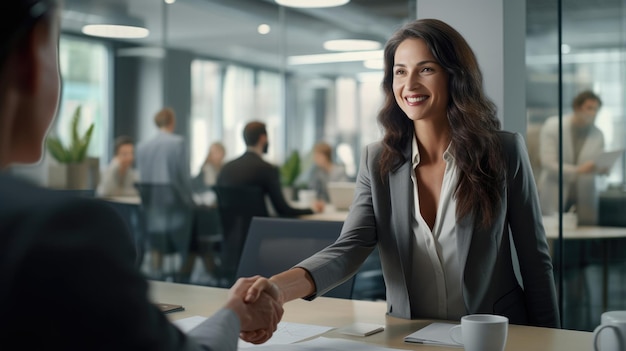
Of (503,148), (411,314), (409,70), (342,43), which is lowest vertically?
(411,314)

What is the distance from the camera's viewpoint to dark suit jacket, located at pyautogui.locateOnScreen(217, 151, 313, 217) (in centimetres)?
544

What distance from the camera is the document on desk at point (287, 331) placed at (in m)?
1.56

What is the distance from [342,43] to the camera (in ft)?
21.2

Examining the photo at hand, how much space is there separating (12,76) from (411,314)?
147 cm

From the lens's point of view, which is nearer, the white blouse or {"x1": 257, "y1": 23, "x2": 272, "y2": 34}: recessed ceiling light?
the white blouse

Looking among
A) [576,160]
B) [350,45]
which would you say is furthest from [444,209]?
[350,45]

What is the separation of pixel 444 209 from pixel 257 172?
12.2 feet

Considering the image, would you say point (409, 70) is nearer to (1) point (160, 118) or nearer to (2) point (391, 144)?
(2) point (391, 144)

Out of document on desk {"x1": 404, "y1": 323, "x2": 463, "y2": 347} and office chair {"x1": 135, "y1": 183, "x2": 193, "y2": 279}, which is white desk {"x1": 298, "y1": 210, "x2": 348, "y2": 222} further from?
document on desk {"x1": 404, "y1": 323, "x2": 463, "y2": 347}

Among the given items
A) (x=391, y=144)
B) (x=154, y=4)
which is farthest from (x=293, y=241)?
(x=154, y=4)

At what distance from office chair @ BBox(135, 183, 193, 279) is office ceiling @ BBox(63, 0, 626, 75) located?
1288mm

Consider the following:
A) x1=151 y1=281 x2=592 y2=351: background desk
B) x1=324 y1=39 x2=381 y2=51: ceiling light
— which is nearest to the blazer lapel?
x1=151 y1=281 x2=592 y2=351: background desk

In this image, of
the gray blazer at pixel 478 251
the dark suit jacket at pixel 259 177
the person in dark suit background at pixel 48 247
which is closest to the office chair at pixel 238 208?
the dark suit jacket at pixel 259 177

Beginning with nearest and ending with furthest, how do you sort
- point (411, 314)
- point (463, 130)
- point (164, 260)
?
point (411, 314) → point (463, 130) → point (164, 260)
